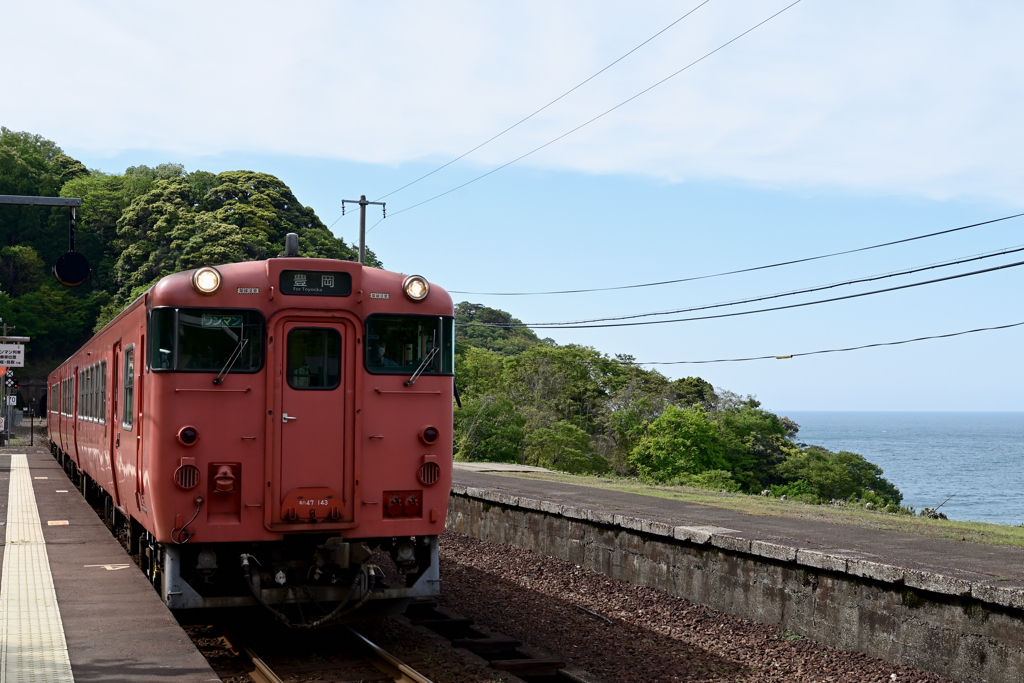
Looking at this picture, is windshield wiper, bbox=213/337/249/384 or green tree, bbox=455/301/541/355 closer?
windshield wiper, bbox=213/337/249/384

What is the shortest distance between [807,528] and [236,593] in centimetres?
632

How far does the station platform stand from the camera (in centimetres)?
536

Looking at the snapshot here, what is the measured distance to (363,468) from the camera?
7.29 metres

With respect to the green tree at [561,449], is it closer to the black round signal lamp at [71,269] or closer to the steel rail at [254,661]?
the black round signal lamp at [71,269]

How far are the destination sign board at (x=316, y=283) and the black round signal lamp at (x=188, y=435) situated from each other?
1.23 metres

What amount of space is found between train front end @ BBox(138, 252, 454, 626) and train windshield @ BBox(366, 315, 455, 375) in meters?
0.01

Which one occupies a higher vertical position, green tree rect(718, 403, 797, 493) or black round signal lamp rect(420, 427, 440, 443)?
black round signal lamp rect(420, 427, 440, 443)

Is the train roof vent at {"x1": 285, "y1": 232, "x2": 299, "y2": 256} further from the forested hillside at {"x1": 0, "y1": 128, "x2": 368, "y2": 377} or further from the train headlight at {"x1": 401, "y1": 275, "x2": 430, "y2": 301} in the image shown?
the forested hillside at {"x1": 0, "y1": 128, "x2": 368, "y2": 377}

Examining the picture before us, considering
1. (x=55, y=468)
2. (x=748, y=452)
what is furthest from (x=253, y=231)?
(x=55, y=468)

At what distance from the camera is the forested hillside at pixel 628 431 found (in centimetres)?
4669

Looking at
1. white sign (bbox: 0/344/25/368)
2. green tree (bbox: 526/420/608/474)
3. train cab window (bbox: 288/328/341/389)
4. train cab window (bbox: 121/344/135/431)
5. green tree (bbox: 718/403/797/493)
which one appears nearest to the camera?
train cab window (bbox: 288/328/341/389)

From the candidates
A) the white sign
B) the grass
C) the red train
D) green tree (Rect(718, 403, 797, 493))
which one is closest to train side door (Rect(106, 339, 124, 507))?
the red train

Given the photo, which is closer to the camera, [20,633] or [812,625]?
[20,633]

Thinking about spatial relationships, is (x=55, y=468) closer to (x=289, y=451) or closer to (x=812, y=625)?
(x=289, y=451)
